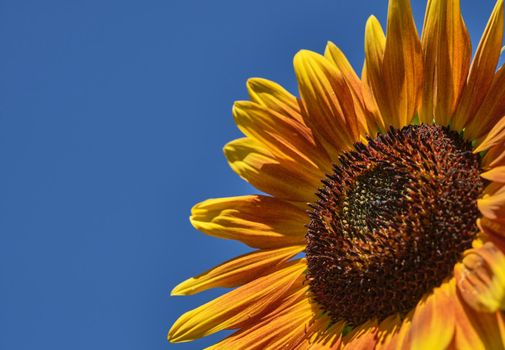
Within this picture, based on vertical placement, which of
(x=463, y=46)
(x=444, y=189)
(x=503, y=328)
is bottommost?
(x=503, y=328)

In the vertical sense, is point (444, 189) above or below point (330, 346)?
above

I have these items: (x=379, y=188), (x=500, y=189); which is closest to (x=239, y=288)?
(x=379, y=188)

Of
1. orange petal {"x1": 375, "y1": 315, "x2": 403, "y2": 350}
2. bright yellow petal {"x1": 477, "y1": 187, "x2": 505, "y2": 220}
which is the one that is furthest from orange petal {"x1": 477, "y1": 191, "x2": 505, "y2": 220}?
orange petal {"x1": 375, "y1": 315, "x2": 403, "y2": 350}

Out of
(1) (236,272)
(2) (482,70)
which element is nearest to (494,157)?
(2) (482,70)

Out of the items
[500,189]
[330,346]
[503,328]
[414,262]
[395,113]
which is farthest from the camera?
[395,113]

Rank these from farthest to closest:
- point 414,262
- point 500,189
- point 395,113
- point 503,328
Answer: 1. point 395,113
2. point 414,262
3. point 500,189
4. point 503,328

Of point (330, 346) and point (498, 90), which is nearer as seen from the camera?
point (498, 90)

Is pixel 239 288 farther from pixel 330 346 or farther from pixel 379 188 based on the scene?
pixel 379 188
